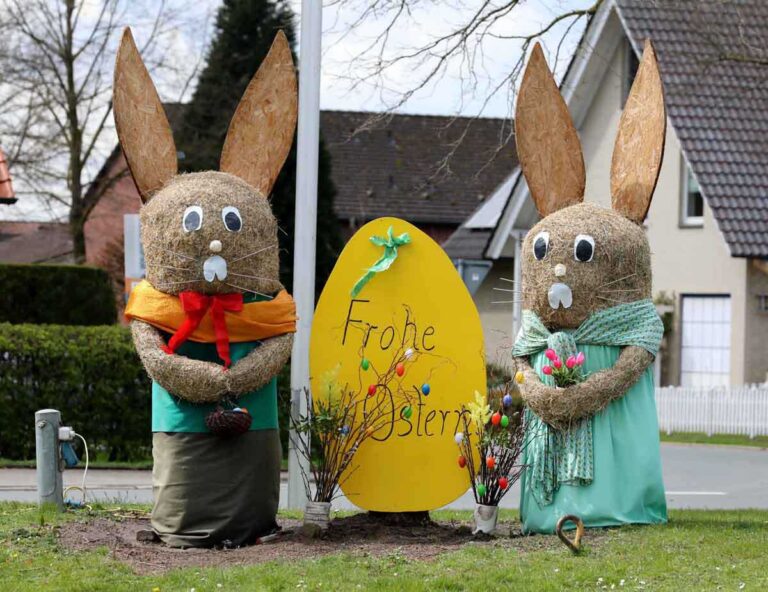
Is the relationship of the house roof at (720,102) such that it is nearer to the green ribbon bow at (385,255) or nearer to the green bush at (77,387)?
the green bush at (77,387)

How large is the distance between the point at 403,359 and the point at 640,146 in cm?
221

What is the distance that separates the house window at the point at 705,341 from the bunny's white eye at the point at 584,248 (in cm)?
1463

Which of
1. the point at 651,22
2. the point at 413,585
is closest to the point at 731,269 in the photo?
the point at 651,22

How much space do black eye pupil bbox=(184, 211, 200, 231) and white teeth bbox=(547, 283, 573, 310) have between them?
2339mm

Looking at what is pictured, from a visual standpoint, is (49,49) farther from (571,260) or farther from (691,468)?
(571,260)

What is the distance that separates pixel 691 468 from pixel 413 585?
1069 cm

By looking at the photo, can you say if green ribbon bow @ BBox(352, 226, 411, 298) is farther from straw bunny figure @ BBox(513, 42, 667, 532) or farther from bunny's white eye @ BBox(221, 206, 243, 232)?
bunny's white eye @ BBox(221, 206, 243, 232)

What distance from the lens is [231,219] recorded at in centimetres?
825

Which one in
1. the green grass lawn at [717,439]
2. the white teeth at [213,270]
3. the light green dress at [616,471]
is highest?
the white teeth at [213,270]

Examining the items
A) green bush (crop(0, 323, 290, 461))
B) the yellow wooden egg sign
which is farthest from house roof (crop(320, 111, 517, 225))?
the yellow wooden egg sign

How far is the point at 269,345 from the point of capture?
8391 millimetres

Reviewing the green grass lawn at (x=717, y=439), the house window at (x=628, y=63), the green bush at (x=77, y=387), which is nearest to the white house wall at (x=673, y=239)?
the house window at (x=628, y=63)

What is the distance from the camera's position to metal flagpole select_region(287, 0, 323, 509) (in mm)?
9852

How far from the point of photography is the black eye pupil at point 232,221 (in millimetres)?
8234
